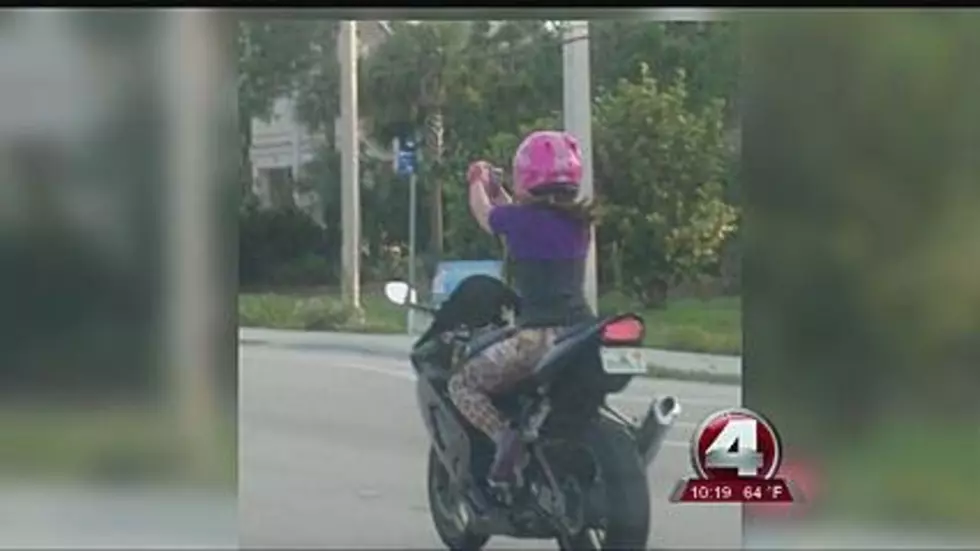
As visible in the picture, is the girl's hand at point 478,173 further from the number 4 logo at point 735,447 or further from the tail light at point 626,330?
the number 4 logo at point 735,447

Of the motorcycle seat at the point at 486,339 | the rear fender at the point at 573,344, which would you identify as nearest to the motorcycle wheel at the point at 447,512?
the motorcycle seat at the point at 486,339

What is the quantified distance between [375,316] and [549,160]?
0.52 meters

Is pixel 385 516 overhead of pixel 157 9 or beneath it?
beneath

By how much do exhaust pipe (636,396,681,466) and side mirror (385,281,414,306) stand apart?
1.97 feet

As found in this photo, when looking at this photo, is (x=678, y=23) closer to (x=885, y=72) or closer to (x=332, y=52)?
(x=885, y=72)

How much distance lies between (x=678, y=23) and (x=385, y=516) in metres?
1.29

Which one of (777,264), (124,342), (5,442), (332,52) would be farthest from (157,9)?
(777,264)

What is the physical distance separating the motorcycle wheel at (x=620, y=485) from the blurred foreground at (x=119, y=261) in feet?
2.72

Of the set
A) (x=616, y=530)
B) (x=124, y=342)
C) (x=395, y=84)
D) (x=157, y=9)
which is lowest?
(x=616, y=530)

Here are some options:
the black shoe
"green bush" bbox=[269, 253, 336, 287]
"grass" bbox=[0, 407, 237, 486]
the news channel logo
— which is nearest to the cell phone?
"green bush" bbox=[269, 253, 336, 287]

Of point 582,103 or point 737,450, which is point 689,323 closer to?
point 737,450

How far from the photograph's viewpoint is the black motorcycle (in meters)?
2.48

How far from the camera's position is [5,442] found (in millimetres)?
2527

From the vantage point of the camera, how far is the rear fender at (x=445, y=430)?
2486 millimetres
